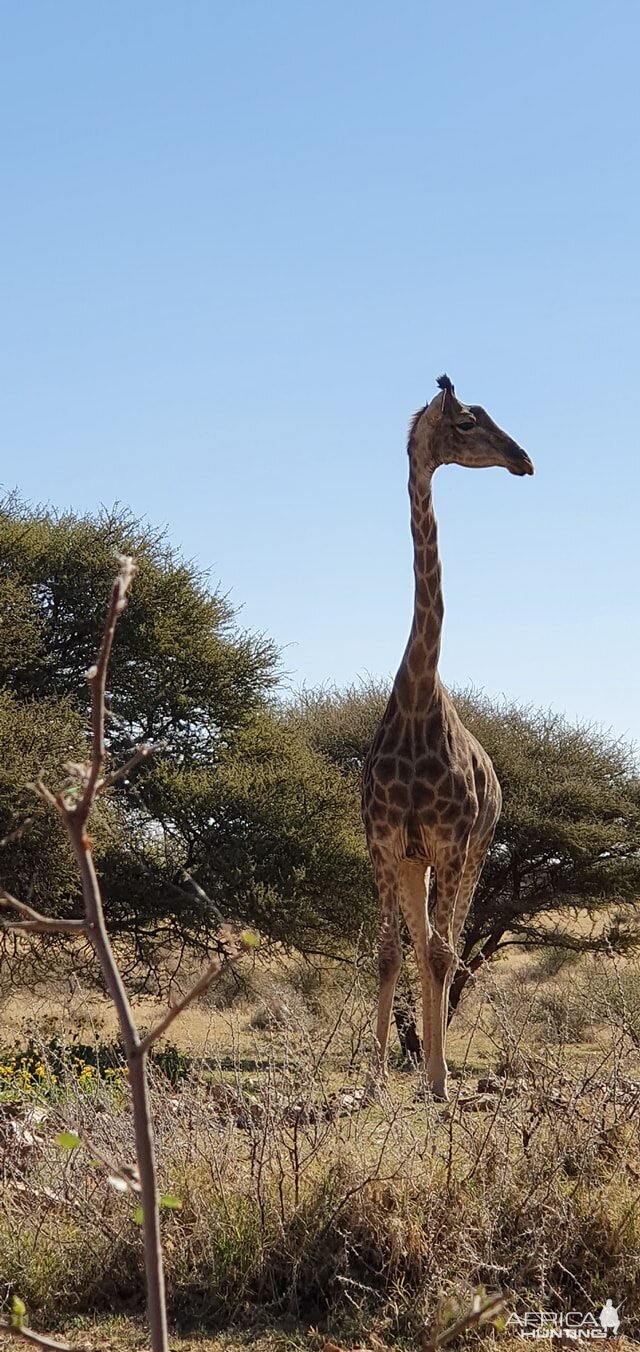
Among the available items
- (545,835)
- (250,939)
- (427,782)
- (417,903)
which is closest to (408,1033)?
(545,835)

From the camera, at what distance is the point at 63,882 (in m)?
15.1

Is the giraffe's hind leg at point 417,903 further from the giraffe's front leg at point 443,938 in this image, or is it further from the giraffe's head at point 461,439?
the giraffe's head at point 461,439

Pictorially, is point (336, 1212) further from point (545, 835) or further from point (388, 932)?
point (545, 835)

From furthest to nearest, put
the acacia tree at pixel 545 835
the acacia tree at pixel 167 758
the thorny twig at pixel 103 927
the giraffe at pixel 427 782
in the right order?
the acacia tree at pixel 545 835
the acacia tree at pixel 167 758
the giraffe at pixel 427 782
the thorny twig at pixel 103 927

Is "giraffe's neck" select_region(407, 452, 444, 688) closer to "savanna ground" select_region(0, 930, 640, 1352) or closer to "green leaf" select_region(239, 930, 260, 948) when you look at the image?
"savanna ground" select_region(0, 930, 640, 1352)

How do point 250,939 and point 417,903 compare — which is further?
point 417,903

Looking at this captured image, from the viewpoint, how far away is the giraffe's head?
8617 mm

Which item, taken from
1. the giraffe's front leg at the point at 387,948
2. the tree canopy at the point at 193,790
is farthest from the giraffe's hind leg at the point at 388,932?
the tree canopy at the point at 193,790

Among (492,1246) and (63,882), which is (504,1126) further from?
(63,882)

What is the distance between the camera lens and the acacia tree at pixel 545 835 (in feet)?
→ 67.9

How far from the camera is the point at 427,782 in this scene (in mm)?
8555

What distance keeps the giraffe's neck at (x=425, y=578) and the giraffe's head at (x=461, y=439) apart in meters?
0.18

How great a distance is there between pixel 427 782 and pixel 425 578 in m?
1.43

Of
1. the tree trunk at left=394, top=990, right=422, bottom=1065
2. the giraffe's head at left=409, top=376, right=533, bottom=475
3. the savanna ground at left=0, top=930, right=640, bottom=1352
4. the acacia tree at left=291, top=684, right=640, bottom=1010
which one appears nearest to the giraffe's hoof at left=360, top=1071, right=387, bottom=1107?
the savanna ground at left=0, top=930, right=640, bottom=1352
